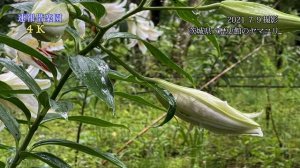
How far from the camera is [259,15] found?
1.64ft

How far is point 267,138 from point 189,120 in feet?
4.43

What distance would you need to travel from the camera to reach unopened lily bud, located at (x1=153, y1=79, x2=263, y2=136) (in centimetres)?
49

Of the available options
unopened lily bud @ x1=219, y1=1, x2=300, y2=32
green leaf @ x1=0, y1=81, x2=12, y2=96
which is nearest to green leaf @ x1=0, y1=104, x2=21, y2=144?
green leaf @ x1=0, y1=81, x2=12, y2=96

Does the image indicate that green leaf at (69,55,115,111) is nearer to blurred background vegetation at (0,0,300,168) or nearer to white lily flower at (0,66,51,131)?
white lily flower at (0,66,51,131)

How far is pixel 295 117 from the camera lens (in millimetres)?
1981

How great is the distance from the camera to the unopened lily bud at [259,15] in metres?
0.49

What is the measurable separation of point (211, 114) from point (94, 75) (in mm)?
118

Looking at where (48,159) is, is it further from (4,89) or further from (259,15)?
(259,15)

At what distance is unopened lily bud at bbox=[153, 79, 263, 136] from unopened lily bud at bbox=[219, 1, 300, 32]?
0.08 metres

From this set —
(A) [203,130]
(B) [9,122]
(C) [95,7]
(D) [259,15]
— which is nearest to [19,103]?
(B) [9,122]

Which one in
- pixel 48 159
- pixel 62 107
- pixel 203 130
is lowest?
pixel 203 130

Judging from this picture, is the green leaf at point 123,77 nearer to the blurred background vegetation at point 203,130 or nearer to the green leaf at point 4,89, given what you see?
the green leaf at point 4,89

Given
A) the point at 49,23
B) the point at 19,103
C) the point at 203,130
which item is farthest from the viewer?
the point at 203,130

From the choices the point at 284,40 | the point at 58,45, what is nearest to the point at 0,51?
the point at 58,45
